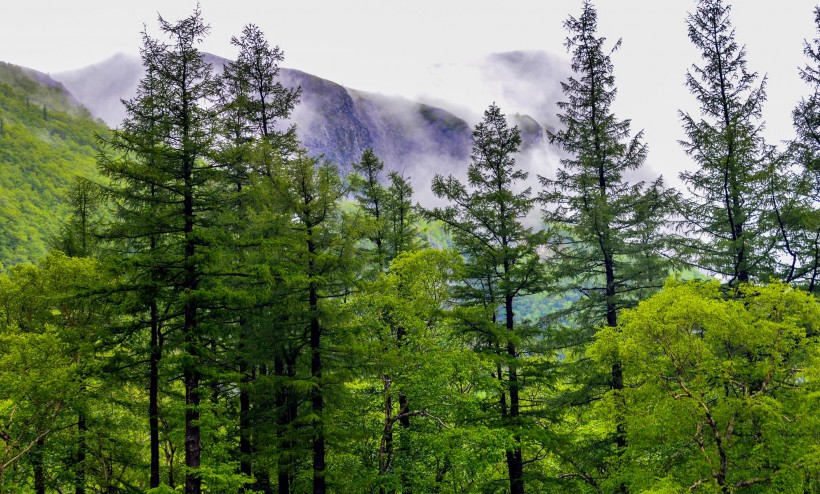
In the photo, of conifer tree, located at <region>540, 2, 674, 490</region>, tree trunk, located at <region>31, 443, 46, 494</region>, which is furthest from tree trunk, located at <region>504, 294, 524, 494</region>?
tree trunk, located at <region>31, 443, 46, 494</region>

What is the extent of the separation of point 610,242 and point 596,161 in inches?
142

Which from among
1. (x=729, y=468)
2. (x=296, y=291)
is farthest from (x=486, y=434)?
(x=296, y=291)

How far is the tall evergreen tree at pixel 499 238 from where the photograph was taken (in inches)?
716

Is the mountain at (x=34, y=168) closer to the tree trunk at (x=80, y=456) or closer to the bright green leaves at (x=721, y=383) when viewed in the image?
the tree trunk at (x=80, y=456)

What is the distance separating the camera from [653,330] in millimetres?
13188

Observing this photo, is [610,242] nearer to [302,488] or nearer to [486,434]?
[486,434]

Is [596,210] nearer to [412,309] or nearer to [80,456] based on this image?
[412,309]

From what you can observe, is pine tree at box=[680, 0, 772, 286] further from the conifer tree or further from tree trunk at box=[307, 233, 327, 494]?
tree trunk at box=[307, 233, 327, 494]

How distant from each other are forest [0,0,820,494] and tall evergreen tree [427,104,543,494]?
12 centimetres

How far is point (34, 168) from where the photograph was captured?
127m

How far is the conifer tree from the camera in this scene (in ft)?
59.0

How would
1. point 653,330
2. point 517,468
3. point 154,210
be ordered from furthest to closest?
point 517,468 → point 154,210 → point 653,330

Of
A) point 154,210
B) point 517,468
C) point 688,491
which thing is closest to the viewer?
point 688,491

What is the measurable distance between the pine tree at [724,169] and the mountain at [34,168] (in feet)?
211
